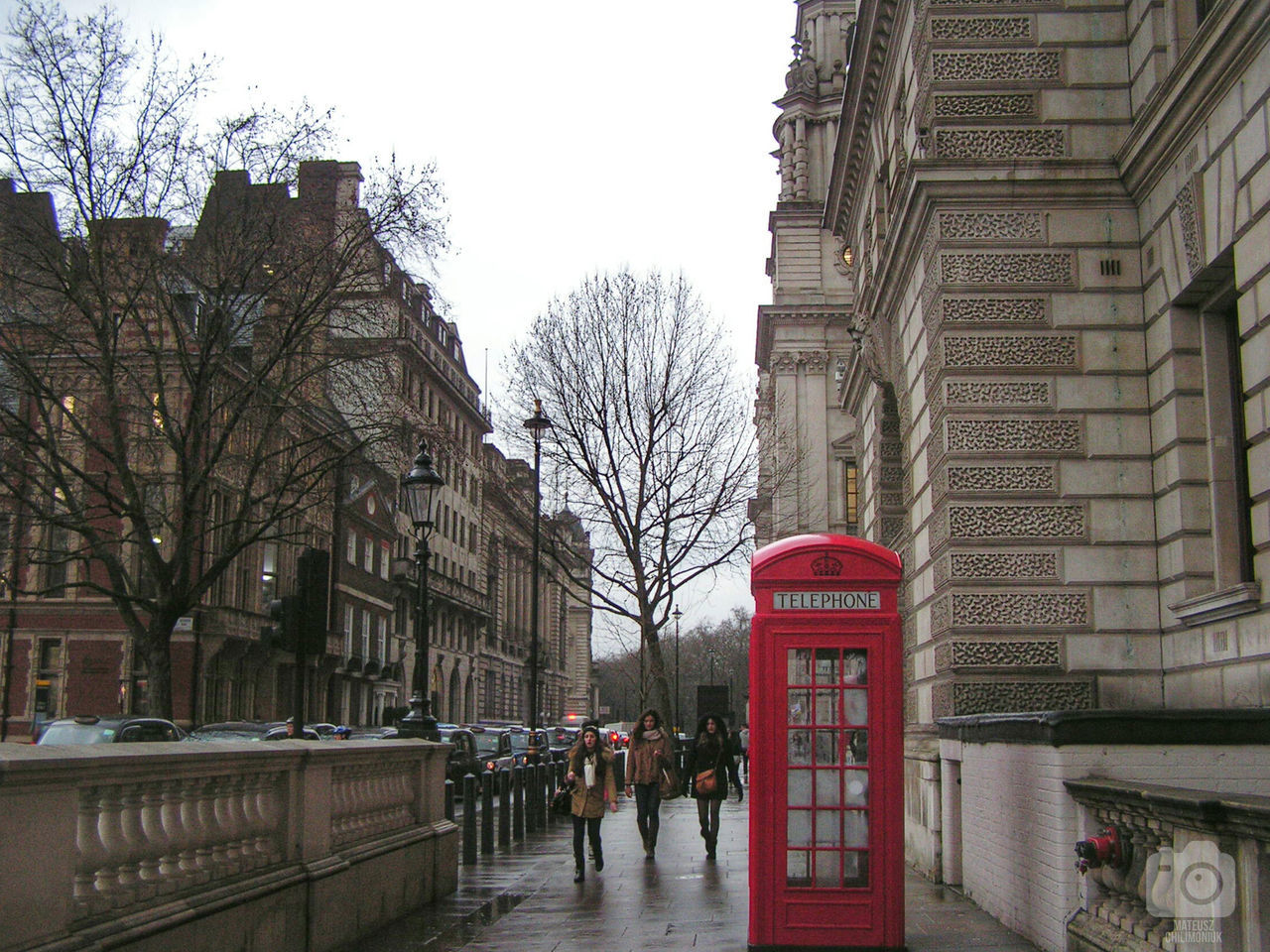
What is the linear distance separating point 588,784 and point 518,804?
5.54 meters

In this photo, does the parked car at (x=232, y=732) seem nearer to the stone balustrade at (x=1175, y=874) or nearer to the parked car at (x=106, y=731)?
the parked car at (x=106, y=731)

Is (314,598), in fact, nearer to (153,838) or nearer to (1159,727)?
(153,838)

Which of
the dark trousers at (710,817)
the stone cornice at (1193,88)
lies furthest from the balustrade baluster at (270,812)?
the stone cornice at (1193,88)

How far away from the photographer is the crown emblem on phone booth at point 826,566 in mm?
9414

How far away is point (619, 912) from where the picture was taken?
12172mm

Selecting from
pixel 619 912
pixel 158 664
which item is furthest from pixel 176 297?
pixel 619 912

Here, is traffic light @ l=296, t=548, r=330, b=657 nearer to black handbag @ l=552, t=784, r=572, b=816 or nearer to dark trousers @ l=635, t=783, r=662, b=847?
black handbag @ l=552, t=784, r=572, b=816

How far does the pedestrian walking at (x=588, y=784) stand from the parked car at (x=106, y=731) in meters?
7.81

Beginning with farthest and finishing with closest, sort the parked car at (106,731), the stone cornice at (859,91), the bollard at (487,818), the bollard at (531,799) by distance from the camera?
the bollard at (531,799) → the parked car at (106,731) → the bollard at (487,818) → the stone cornice at (859,91)

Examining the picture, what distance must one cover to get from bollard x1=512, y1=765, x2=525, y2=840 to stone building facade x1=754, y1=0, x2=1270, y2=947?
709 cm

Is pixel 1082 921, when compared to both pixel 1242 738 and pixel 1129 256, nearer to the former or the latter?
pixel 1242 738

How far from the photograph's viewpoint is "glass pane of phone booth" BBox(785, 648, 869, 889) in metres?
9.29

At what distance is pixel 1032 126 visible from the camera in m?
13.6

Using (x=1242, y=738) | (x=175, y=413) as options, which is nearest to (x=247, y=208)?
(x=175, y=413)
